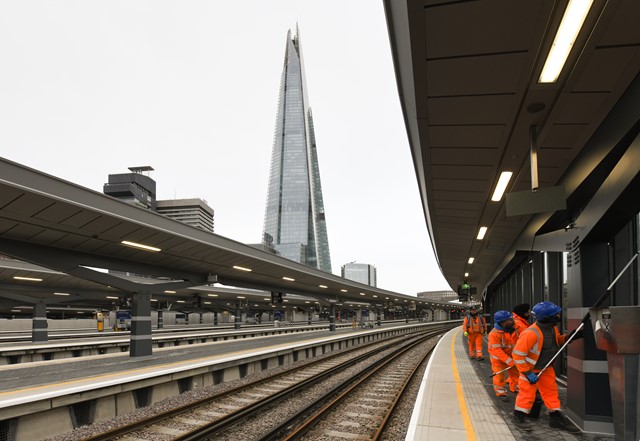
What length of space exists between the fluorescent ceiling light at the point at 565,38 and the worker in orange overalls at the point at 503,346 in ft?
16.1

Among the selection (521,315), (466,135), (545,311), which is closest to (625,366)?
(545,311)

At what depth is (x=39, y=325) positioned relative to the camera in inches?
982

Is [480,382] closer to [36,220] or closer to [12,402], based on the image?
[12,402]

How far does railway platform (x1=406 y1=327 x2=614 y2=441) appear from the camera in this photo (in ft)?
19.3

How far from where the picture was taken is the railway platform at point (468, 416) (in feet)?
19.3

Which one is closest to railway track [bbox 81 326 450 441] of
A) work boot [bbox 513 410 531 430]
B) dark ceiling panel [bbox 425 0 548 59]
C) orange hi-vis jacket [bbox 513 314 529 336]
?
work boot [bbox 513 410 531 430]

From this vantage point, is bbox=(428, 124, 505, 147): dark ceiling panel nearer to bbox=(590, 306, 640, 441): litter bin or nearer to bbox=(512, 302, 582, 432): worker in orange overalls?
bbox=(512, 302, 582, 432): worker in orange overalls

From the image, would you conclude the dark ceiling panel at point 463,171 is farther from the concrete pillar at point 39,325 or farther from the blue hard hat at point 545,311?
the concrete pillar at point 39,325

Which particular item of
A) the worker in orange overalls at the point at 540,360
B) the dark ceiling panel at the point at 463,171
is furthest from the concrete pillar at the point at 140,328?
the worker in orange overalls at the point at 540,360

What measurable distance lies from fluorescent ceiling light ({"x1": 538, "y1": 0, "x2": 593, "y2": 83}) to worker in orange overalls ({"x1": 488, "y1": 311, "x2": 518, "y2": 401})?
491 centimetres

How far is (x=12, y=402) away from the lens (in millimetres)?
7609

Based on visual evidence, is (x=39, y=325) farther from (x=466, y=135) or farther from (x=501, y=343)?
(x=466, y=135)

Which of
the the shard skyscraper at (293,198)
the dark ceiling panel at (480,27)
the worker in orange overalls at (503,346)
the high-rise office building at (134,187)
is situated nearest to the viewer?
the dark ceiling panel at (480,27)

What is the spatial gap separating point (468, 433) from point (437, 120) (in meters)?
4.42
